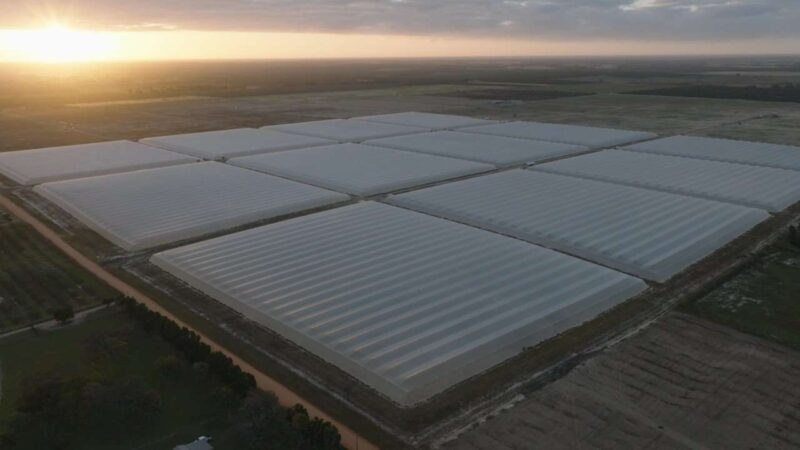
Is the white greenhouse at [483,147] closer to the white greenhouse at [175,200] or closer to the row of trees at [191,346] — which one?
the white greenhouse at [175,200]

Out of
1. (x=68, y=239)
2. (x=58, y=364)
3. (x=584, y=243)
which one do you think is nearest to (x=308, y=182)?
(x=68, y=239)

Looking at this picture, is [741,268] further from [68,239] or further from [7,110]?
[7,110]

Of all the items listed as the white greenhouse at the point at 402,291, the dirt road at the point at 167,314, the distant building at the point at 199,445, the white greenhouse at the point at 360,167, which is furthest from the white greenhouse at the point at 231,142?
the distant building at the point at 199,445

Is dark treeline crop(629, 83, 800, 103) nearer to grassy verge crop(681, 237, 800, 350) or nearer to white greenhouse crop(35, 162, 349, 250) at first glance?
grassy verge crop(681, 237, 800, 350)

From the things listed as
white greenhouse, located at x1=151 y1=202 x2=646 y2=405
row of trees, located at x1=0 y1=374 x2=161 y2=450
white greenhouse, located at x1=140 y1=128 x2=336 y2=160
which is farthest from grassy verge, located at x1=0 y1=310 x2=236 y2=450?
white greenhouse, located at x1=140 y1=128 x2=336 y2=160

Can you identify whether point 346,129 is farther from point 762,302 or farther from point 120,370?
point 120,370
